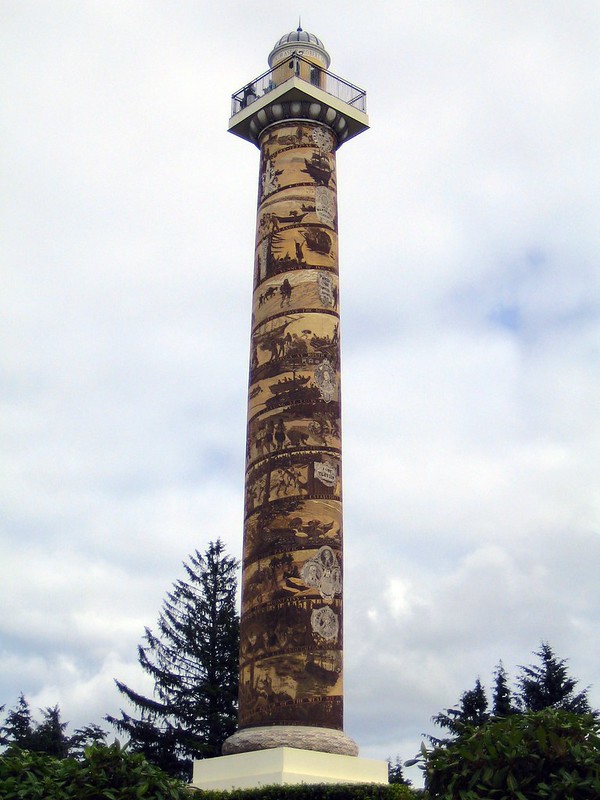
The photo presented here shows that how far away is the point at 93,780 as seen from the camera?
9312mm

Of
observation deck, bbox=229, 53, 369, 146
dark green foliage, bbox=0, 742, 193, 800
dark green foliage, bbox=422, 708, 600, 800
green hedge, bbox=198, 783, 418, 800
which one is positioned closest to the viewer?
dark green foliage, bbox=422, 708, 600, 800

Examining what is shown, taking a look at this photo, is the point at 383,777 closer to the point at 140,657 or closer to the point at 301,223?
the point at 301,223

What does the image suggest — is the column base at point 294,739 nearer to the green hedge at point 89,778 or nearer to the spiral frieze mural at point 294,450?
the spiral frieze mural at point 294,450

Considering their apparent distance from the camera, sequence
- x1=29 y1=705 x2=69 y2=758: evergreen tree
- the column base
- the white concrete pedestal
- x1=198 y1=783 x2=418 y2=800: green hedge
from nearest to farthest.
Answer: x1=198 y1=783 x2=418 y2=800: green hedge, the white concrete pedestal, the column base, x1=29 y1=705 x2=69 y2=758: evergreen tree

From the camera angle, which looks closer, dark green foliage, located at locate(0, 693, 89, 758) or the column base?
the column base

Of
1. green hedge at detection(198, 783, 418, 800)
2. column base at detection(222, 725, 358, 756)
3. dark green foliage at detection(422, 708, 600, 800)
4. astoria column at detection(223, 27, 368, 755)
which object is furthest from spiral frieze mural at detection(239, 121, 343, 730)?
dark green foliage at detection(422, 708, 600, 800)

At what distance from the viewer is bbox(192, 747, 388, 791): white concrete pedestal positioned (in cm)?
1404

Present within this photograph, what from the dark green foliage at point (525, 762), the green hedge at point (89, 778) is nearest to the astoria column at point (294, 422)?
the green hedge at point (89, 778)

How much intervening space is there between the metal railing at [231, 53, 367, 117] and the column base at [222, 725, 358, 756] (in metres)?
10.8

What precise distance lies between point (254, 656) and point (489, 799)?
7.91 meters

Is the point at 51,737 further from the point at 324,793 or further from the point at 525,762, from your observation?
the point at 525,762

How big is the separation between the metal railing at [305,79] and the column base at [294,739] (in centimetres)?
1075

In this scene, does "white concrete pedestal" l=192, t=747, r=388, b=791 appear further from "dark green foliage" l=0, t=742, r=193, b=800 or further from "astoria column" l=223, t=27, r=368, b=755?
"dark green foliage" l=0, t=742, r=193, b=800

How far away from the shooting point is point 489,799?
7711mm
